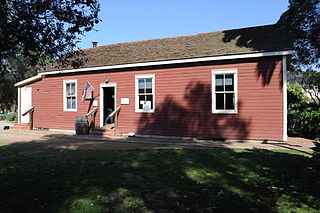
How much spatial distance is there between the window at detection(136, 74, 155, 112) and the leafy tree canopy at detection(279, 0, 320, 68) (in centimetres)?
867

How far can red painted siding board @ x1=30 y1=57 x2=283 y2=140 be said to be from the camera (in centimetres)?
1019

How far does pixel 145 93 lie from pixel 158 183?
26.1ft

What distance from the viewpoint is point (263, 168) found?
607cm

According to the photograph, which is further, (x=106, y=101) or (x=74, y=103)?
(x=74, y=103)

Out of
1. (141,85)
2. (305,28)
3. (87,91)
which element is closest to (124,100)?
(141,85)

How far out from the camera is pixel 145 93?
12.6 metres

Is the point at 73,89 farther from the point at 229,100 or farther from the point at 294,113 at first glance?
the point at 294,113

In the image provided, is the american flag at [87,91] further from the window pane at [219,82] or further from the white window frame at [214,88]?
the window pane at [219,82]

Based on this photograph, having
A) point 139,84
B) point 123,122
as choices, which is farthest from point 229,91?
point 123,122

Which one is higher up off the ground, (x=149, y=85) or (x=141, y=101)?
(x=149, y=85)

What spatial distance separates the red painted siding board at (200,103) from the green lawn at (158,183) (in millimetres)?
3001

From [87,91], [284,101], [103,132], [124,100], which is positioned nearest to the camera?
[284,101]

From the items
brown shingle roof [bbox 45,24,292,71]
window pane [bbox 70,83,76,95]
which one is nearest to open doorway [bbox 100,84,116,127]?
brown shingle roof [bbox 45,24,292,71]

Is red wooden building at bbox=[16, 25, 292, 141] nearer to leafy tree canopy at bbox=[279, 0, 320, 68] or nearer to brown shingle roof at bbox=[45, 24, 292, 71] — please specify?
brown shingle roof at bbox=[45, 24, 292, 71]
